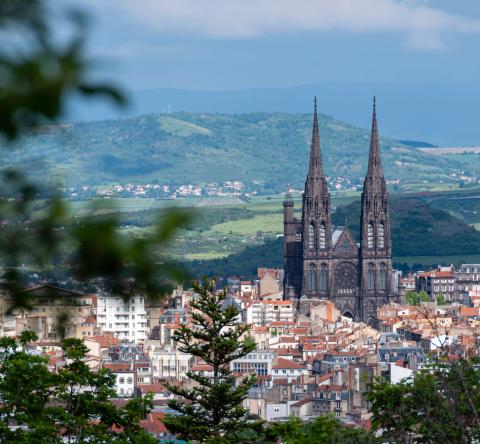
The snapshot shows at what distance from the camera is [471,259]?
472ft

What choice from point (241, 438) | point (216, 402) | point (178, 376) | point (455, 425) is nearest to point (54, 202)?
point (455, 425)

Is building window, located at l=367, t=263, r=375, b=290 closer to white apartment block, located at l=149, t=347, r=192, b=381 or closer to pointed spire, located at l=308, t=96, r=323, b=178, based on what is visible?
pointed spire, located at l=308, t=96, r=323, b=178

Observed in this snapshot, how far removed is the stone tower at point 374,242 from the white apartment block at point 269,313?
15.1ft

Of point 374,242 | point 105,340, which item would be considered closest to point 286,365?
point 105,340

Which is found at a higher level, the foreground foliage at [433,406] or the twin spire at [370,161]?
the twin spire at [370,161]

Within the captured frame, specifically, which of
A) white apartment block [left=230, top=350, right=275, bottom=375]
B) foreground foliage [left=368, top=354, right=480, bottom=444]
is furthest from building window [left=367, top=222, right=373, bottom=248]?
foreground foliage [left=368, top=354, right=480, bottom=444]

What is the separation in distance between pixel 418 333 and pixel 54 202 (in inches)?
3221

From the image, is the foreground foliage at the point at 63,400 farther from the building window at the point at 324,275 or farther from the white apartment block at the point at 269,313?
the building window at the point at 324,275

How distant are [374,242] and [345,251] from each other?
5.96ft

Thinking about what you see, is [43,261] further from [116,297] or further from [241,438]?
[241,438]

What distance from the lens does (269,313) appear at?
318 feet

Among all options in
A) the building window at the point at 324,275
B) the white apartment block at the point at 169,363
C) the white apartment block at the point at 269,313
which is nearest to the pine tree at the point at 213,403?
the white apartment block at the point at 169,363

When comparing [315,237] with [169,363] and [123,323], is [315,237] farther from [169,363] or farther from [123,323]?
[169,363]

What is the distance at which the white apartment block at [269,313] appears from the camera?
316ft
